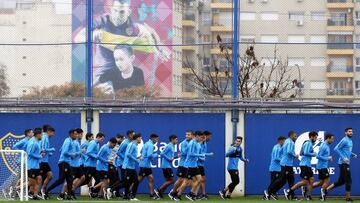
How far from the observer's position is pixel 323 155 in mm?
31688

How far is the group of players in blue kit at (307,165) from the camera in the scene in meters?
31.2

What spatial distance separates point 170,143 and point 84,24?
16.5 ft

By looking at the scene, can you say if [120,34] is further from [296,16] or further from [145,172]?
[296,16]

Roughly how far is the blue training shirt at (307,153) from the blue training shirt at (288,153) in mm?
283

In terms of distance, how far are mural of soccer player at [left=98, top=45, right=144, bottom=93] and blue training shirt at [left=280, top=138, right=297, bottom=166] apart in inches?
206

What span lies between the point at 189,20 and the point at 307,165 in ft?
20.4

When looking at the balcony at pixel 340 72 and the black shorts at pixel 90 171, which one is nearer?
the black shorts at pixel 90 171

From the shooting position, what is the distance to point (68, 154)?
3141 centimetres

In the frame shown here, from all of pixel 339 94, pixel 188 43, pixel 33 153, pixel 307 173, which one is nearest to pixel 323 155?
pixel 307 173

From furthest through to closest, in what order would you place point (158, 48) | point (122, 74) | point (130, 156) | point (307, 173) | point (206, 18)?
1. point (206, 18)
2. point (158, 48)
3. point (122, 74)
4. point (307, 173)
5. point (130, 156)

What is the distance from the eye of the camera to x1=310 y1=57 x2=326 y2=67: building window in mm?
35625

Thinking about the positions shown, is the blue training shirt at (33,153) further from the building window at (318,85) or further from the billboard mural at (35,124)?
the building window at (318,85)

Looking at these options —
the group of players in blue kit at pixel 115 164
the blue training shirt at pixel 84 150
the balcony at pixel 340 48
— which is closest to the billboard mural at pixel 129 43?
the group of players in blue kit at pixel 115 164

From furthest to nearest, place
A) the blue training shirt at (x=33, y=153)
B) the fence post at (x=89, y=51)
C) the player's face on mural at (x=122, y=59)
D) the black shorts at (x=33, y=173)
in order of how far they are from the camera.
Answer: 1. the player's face on mural at (x=122, y=59)
2. the fence post at (x=89, y=51)
3. the black shorts at (x=33, y=173)
4. the blue training shirt at (x=33, y=153)
